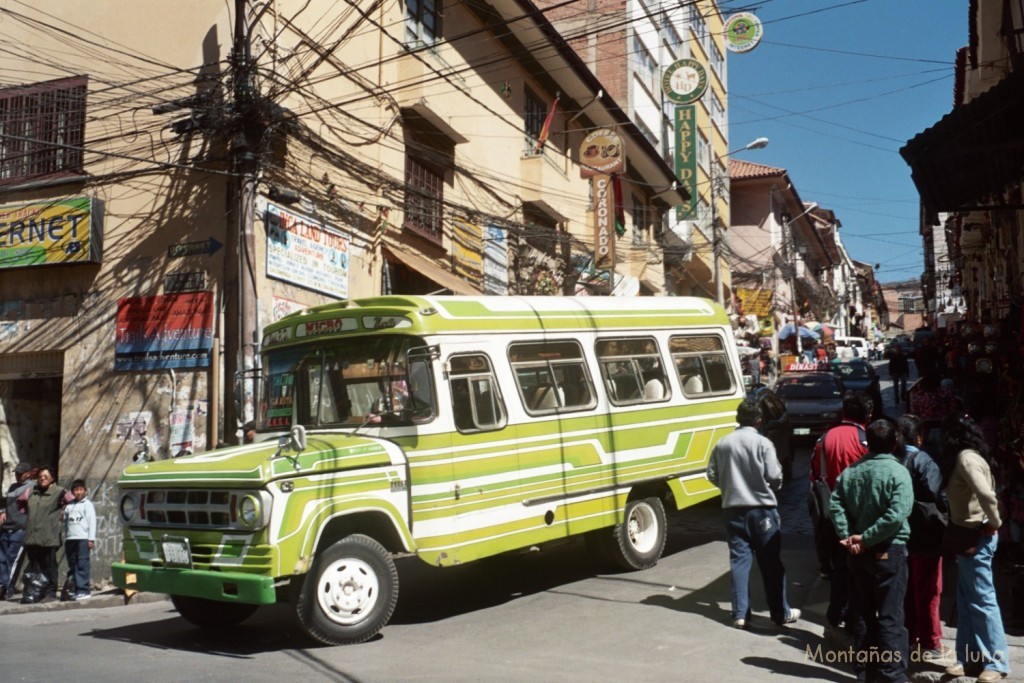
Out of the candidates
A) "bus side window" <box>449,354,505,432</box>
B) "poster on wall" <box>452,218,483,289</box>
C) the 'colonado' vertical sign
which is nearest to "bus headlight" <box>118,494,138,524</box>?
"bus side window" <box>449,354,505,432</box>

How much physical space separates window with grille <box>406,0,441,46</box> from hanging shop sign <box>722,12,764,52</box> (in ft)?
29.5

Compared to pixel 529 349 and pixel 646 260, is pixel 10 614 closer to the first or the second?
pixel 529 349

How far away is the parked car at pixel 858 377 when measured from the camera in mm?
25728

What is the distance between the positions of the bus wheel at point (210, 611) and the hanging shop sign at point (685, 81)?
21.2 metres

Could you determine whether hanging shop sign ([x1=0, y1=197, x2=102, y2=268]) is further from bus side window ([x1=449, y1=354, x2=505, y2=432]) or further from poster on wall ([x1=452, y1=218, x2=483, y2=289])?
bus side window ([x1=449, y1=354, x2=505, y2=432])

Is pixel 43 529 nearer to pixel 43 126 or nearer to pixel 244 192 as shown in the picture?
pixel 244 192

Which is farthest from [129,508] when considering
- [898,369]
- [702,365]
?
[898,369]

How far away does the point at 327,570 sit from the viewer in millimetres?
7559

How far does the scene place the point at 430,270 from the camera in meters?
16.6

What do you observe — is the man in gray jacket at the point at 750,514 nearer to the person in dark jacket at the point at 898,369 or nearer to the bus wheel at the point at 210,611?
the bus wheel at the point at 210,611

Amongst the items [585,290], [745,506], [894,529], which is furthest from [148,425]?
[585,290]

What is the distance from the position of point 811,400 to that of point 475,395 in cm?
1447

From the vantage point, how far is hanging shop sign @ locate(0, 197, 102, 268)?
13.5 metres

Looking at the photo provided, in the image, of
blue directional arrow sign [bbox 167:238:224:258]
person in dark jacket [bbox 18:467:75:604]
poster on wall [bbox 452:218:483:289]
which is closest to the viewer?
person in dark jacket [bbox 18:467:75:604]
